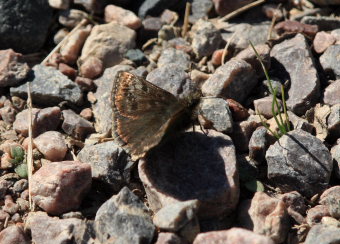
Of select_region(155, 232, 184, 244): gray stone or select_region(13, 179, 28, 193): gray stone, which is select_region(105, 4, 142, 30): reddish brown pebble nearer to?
select_region(13, 179, 28, 193): gray stone

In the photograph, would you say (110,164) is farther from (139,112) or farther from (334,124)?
(334,124)

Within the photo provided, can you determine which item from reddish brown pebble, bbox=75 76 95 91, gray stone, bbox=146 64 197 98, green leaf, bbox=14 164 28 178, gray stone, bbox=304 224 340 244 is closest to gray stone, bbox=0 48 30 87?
reddish brown pebble, bbox=75 76 95 91

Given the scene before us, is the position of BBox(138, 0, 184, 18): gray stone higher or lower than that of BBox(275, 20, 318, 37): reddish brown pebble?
→ lower

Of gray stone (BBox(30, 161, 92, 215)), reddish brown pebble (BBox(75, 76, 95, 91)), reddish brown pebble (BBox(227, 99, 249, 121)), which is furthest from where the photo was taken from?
reddish brown pebble (BBox(75, 76, 95, 91))

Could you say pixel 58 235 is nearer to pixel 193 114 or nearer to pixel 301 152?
pixel 193 114

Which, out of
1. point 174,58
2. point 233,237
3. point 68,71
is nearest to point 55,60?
point 68,71

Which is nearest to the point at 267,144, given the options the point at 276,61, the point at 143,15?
the point at 276,61

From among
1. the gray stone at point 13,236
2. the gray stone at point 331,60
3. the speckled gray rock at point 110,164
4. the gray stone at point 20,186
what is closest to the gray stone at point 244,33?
the gray stone at point 331,60
